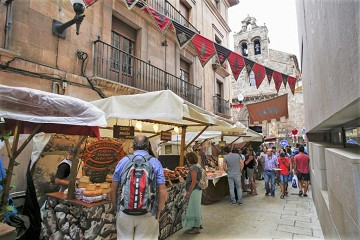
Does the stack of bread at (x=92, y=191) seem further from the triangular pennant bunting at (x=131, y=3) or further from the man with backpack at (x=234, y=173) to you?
the triangular pennant bunting at (x=131, y=3)

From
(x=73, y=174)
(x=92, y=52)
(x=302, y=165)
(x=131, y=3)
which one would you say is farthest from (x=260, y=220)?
(x=92, y=52)

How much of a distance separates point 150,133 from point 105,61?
294 cm

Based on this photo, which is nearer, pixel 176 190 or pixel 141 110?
pixel 141 110

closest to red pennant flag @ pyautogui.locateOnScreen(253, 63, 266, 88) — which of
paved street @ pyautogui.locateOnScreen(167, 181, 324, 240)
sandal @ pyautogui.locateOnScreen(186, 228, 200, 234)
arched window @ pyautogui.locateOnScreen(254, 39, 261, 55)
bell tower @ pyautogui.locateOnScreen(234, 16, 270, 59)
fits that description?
paved street @ pyautogui.locateOnScreen(167, 181, 324, 240)

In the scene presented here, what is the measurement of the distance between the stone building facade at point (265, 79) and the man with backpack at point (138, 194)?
1097 inches

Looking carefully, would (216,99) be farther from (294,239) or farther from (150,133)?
(294,239)

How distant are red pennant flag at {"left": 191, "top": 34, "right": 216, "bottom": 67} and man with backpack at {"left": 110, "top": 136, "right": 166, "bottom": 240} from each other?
5071 mm

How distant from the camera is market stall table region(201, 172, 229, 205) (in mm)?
7301

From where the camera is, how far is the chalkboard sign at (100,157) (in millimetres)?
4289

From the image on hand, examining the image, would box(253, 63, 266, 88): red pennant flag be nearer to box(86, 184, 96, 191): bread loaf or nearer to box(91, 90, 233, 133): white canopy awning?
box(91, 90, 233, 133): white canopy awning

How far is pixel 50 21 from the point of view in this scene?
6.38 m

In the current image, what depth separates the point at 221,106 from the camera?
17328 millimetres

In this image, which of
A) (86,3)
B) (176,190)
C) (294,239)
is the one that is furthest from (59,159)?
(294,239)

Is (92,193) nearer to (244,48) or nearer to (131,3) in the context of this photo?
(131,3)
